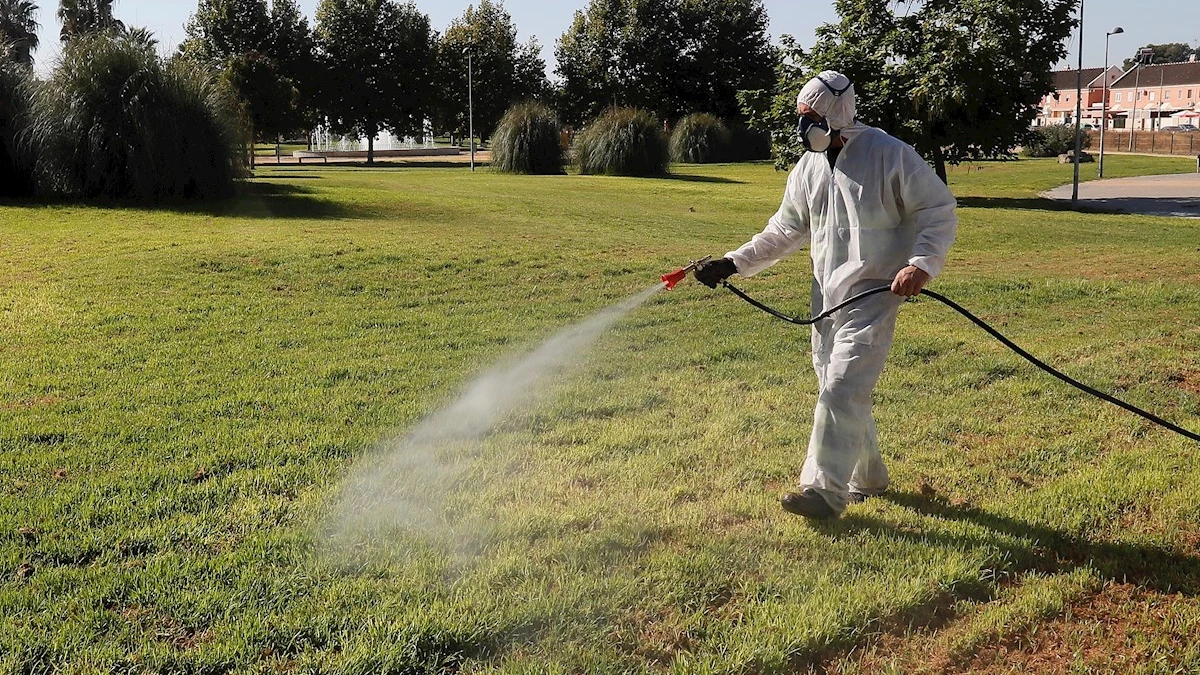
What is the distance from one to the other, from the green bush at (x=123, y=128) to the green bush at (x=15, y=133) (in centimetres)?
44

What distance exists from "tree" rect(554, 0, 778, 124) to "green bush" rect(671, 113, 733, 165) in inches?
639

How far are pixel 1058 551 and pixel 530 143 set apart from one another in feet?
107

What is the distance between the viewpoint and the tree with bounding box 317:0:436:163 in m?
58.7

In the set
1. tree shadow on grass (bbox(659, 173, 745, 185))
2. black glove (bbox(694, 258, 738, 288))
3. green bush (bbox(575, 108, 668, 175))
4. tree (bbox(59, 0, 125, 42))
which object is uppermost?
tree (bbox(59, 0, 125, 42))

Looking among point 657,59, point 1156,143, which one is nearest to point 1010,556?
point 657,59

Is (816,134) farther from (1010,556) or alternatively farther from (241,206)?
(241,206)

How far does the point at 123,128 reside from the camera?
17656 mm

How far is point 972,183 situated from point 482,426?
37.3 metres

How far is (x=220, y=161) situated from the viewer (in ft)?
60.3

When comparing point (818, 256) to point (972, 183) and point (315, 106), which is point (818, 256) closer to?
point (972, 183)

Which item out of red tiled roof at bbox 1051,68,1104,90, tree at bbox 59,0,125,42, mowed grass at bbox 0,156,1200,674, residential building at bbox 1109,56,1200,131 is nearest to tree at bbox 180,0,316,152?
tree at bbox 59,0,125,42

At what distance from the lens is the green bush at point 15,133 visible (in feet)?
59.5

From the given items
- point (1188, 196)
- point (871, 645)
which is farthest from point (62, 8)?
point (871, 645)

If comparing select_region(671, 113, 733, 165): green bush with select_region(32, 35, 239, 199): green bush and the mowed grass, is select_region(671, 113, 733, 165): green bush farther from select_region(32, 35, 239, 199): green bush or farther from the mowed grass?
the mowed grass
